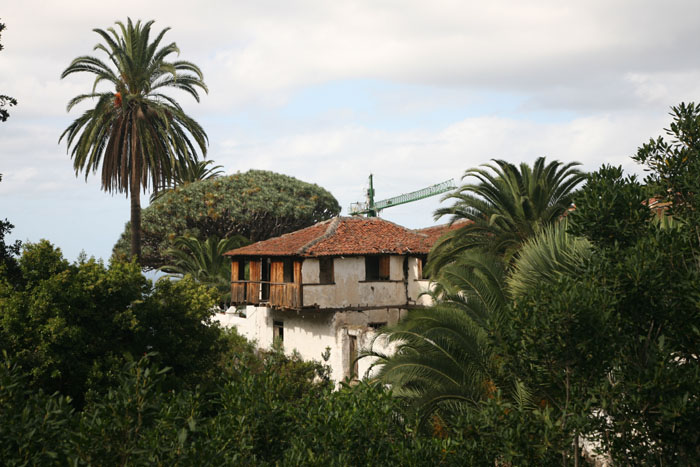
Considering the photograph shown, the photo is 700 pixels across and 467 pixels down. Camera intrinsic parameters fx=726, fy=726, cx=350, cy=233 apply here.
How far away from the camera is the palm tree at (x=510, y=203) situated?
21453 millimetres

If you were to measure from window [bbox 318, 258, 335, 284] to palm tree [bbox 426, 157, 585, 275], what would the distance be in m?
12.0

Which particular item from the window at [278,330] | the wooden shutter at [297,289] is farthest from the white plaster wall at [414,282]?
the window at [278,330]

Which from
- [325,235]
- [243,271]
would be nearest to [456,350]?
[325,235]

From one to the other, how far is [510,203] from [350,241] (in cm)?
1367

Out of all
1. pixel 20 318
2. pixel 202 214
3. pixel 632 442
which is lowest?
pixel 632 442

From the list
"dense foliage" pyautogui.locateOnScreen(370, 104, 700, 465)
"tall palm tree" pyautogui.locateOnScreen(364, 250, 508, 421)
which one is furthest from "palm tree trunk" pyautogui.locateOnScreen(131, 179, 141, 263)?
"dense foliage" pyautogui.locateOnScreen(370, 104, 700, 465)

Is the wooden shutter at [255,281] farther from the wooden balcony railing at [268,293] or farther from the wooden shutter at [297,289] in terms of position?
the wooden shutter at [297,289]

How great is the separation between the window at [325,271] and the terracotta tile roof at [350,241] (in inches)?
26.7

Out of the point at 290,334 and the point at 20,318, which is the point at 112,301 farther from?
the point at 290,334

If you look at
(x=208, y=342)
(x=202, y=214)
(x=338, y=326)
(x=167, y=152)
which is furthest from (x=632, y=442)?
(x=202, y=214)

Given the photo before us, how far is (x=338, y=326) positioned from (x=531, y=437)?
23454 millimetres

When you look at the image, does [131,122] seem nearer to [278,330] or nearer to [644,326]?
[278,330]

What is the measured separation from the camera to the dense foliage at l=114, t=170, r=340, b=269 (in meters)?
49.5

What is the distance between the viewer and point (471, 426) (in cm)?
849
